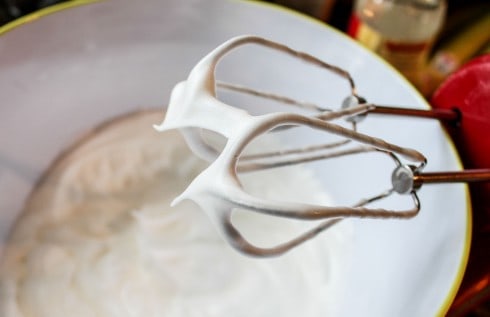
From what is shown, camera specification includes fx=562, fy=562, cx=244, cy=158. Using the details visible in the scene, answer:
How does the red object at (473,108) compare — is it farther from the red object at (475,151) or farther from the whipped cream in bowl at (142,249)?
the whipped cream in bowl at (142,249)

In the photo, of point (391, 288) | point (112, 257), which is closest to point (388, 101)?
point (391, 288)

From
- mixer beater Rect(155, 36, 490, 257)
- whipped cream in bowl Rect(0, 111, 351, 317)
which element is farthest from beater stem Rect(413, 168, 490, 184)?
whipped cream in bowl Rect(0, 111, 351, 317)

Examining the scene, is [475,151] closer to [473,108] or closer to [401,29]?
[473,108]

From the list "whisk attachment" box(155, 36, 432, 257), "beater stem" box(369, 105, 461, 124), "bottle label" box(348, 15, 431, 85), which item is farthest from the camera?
"bottle label" box(348, 15, 431, 85)

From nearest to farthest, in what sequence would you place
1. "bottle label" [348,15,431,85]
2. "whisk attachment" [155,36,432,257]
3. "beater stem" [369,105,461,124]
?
"whisk attachment" [155,36,432,257]
"beater stem" [369,105,461,124]
"bottle label" [348,15,431,85]

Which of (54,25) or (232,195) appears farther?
(54,25)

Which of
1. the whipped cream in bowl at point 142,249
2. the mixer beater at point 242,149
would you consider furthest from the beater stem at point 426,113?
the whipped cream in bowl at point 142,249

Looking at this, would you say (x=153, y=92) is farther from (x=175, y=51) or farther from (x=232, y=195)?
(x=232, y=195)

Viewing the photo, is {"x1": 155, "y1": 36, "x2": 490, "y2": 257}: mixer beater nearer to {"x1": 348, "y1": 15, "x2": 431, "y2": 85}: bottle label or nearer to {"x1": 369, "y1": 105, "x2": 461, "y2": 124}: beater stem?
{"x1": 369, "y1": 105, "x2": 461, "y2": 124}: beater stem
